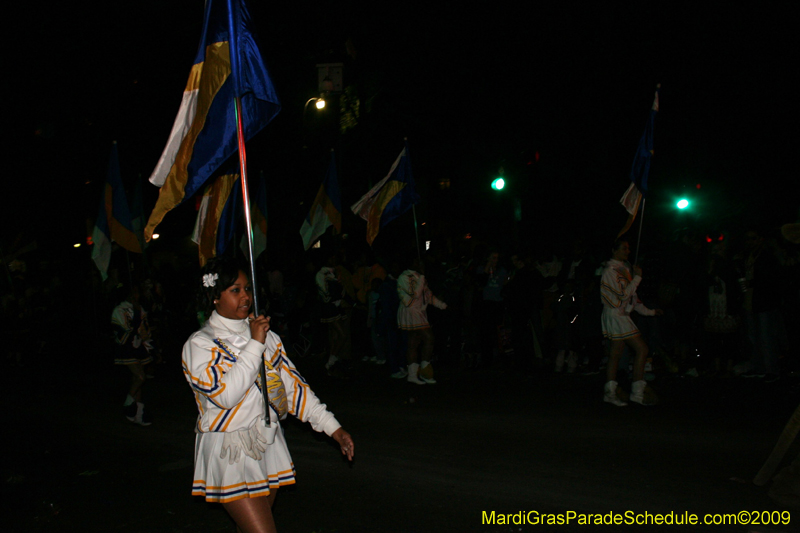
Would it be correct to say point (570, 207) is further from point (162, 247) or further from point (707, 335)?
point (162, 247)

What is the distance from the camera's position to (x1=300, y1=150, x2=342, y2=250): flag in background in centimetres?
1306

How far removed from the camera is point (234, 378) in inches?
126

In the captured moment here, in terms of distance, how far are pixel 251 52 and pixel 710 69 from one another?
41.8 feet

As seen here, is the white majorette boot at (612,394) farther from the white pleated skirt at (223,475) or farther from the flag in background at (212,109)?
the white pleated skirt at (223,475)

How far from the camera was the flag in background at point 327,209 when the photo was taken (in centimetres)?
1306

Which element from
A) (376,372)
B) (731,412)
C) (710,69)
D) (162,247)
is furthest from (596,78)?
(162,247)

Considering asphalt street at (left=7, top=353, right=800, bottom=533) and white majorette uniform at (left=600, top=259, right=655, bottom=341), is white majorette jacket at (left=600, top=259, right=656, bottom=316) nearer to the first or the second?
white majorette uniform at (left=600, top=259, right=655, bottom=341)

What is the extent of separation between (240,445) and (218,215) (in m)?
2.73

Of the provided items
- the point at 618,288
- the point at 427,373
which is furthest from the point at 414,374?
the point at 618,288

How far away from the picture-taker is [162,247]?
31.8 meters

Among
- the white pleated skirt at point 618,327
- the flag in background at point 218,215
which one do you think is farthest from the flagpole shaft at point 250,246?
the white pleated skirt at point 618,327

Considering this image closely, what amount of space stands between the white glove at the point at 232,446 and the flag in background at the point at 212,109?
71.7 inches

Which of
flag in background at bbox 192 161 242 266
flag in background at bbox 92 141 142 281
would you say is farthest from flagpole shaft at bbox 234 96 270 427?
flag in background at bbox 92 141 142 281

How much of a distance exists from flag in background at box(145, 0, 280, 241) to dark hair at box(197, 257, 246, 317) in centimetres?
102
